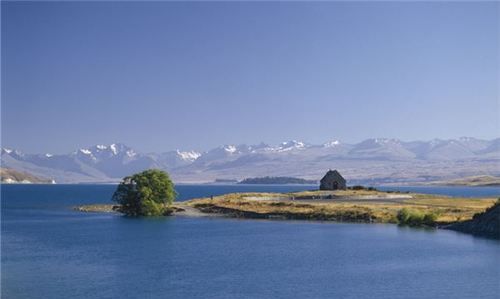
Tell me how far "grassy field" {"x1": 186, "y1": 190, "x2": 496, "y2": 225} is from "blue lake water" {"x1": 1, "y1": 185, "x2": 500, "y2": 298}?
945 cm

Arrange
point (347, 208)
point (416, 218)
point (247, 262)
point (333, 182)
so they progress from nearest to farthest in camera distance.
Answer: point (247, 262) → point (416, 218) → point (347, 208) → point (333, 182)

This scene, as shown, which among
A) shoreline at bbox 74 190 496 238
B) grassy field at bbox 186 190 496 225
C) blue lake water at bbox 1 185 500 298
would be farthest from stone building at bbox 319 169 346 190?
blue lake water at bbox 1 185 500 298

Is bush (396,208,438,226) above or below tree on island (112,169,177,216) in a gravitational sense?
below

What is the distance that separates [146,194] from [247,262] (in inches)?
2801

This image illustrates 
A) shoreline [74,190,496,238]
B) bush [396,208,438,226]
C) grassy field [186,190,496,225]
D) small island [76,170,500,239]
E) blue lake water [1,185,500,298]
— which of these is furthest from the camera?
grassy field [186,190,496,225]

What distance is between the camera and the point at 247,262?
69.3 m

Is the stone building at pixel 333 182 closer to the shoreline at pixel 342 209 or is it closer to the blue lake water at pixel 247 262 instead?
the shoreline at pixel 342 209

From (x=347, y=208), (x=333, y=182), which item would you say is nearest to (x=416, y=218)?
(x=347, y=208)

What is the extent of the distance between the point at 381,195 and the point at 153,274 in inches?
4327

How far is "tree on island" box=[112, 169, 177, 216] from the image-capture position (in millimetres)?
136275

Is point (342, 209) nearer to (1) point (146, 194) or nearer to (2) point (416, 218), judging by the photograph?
(2) point (416, 218)

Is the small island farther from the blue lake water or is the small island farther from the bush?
the blue lake water

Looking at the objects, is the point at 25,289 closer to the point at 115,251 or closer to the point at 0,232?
the point at 115,251

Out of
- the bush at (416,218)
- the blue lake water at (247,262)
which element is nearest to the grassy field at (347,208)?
the bush at (416,218)
